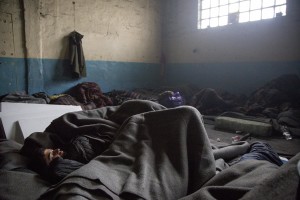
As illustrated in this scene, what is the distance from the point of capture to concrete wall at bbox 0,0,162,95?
405 cm

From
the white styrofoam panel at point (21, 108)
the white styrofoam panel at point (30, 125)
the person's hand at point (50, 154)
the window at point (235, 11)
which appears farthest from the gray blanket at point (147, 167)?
the window at point (235, 11)

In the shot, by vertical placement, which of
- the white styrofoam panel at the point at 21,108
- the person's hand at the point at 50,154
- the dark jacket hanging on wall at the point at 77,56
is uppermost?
the dark jacket hanging on wall at the point at 77,56

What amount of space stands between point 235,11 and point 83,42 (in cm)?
317

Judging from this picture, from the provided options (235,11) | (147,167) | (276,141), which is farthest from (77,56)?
(147,167)

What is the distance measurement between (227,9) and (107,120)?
4626 mm

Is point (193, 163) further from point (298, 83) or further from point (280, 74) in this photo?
point (280, 74)

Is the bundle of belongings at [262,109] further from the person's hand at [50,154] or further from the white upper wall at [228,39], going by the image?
the person's hand at [50,154]

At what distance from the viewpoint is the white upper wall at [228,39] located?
4352 mm

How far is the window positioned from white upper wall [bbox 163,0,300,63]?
12 centimetres

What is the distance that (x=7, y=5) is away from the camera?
12.8 ft

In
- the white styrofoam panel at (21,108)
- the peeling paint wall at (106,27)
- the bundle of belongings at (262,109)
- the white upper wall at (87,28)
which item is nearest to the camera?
the white styrofoam panel at (21,108)

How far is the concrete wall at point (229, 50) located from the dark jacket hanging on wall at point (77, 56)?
246 centimetres

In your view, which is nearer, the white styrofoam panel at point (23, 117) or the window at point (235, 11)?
the white styrofoam panel at point (23, 117)

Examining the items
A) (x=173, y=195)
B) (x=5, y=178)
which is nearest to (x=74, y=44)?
Answer: (x=5, y=178)
